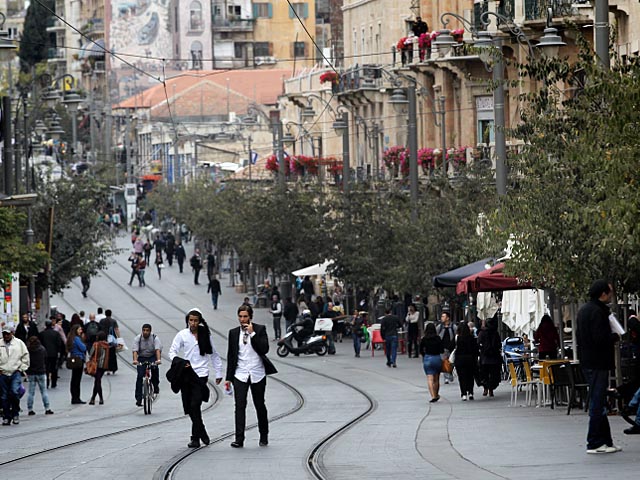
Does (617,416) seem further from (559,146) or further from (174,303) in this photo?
(174,303)

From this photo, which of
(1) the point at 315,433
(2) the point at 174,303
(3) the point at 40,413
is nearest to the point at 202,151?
(2) the point at 174,303

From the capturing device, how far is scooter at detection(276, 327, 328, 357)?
44.7 metres

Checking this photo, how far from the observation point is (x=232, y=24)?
5901 inches

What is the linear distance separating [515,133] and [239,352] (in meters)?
6.28

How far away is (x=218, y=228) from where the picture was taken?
236ft

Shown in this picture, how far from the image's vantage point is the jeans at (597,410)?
15.6 metres

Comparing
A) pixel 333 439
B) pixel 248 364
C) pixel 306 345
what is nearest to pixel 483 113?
pixel 306 345

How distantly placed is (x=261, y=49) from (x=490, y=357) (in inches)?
4931

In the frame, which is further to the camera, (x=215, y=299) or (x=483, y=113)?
(x=215, y=299)

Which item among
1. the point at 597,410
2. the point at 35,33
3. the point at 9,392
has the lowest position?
the point at 9,392

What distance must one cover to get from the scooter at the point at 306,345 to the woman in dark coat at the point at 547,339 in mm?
20125

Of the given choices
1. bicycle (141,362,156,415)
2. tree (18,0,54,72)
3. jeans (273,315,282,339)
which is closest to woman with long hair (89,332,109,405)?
bicycle (141,362,156,415)

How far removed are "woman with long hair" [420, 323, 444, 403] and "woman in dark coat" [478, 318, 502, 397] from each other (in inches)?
35.1

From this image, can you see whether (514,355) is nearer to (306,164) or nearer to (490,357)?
(490,357)
